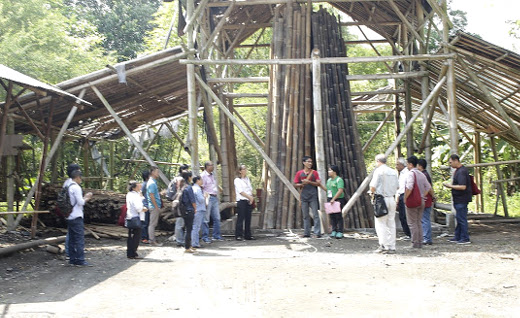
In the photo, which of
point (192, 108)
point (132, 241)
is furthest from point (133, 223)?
point (192, 108)

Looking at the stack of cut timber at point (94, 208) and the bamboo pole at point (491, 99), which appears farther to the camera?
the stack of cut timber at point (94, 208)

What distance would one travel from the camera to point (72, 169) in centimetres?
837

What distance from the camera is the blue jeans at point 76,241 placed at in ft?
27.0

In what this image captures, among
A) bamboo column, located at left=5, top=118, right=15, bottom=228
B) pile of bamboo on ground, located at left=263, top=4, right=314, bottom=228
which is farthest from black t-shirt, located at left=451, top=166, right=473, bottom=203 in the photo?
bamboo column, located at left=5, top=118, right=15, bottom=228

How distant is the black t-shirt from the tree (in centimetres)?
2300

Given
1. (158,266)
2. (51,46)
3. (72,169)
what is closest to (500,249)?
(158,266)

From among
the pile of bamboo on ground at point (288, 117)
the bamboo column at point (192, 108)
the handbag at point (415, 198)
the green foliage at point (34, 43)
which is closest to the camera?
the handbag at point (415, 198)

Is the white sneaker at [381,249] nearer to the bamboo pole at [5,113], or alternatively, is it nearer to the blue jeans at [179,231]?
the blue jeans at [179,231]

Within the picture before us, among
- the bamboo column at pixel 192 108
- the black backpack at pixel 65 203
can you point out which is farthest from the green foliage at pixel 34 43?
the black backpack at pixel 65 203

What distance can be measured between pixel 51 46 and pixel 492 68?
1156 centimetres

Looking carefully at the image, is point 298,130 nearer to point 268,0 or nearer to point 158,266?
point 268,0

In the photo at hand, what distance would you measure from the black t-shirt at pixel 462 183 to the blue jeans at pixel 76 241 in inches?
254

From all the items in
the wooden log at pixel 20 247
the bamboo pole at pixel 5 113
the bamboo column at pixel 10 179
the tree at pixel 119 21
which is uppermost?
the tree at pixel 119 21

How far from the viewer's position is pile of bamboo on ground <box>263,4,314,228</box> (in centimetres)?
1258
